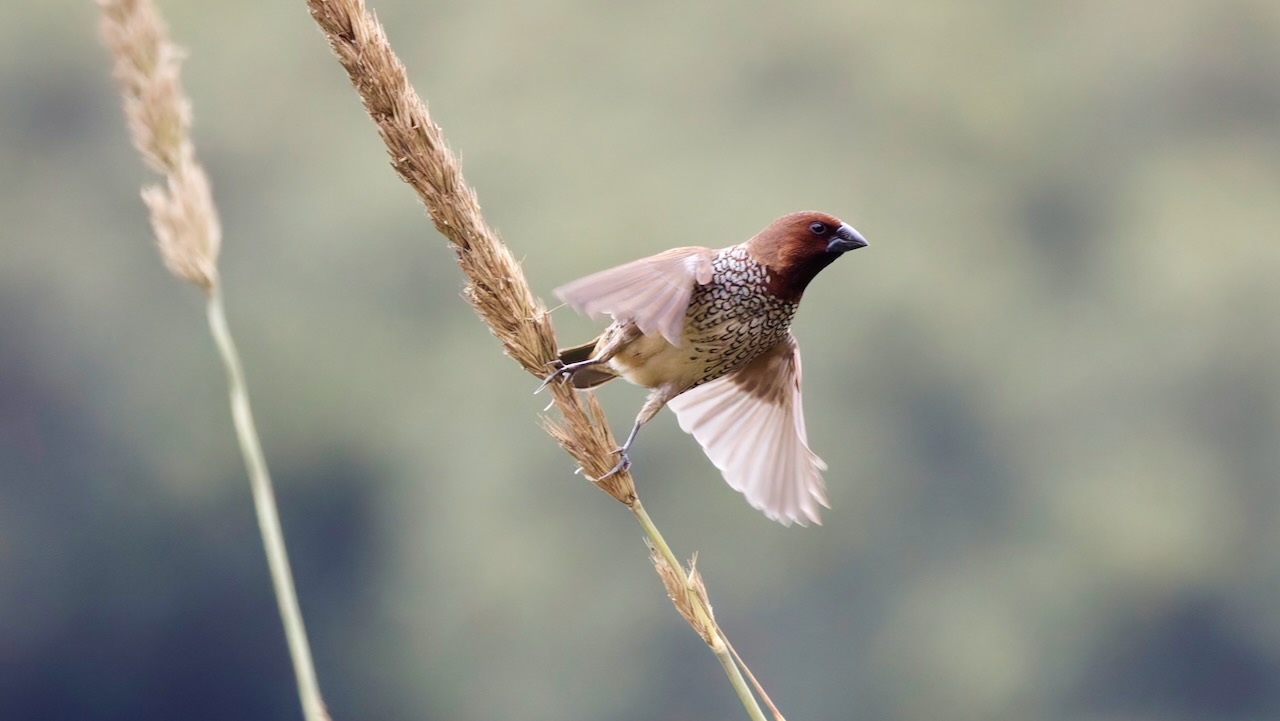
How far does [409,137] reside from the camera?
1124 mm

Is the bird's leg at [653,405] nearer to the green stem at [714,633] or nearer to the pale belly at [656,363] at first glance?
the pale belly at [656,363]

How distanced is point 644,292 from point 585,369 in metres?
0.34

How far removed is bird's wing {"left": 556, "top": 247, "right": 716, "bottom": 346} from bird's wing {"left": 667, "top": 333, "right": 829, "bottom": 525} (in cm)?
32

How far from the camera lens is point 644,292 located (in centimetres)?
128

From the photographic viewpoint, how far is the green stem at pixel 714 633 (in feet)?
2.79

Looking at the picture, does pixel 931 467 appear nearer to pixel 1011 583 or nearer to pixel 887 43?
pixel 1011 583

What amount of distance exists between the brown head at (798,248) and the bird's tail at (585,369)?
0.25 meters

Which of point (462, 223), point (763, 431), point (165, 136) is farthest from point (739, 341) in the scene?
point (165, 136)

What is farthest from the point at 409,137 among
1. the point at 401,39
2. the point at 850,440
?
the point at 401,39

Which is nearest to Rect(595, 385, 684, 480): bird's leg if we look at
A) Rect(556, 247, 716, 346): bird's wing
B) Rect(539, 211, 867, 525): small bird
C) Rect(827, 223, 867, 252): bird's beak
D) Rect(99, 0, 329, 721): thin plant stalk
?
Rect(539, 211, 867, 525): small bird

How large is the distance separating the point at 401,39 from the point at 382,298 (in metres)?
2.61

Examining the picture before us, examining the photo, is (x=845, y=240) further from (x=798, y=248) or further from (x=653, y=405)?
(x=653, y=405)

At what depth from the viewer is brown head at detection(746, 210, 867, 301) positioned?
1565 mm

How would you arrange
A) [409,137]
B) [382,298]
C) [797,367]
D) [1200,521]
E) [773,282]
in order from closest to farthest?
[409,137] → [773,282] → [797,367] → [1200,521] → [382,298]
